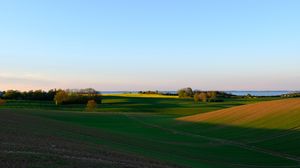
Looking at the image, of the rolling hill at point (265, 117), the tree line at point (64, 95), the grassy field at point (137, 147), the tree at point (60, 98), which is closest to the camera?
the grassy field at point (137, 147)

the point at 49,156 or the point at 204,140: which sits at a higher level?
the point at 49,156

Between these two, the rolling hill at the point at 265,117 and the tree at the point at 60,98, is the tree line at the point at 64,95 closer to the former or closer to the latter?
the tree at the point at 60,98

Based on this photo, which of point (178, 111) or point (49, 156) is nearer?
point (49, 156)

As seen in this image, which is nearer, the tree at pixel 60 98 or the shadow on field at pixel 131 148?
the shadow on field at pixel 131 148

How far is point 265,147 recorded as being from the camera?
3856 centimetres

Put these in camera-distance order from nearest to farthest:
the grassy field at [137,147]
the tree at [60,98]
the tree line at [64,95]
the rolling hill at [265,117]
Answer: the grassy field at [137,147]
the rolling hill at [265,117]
the tree at [60,98]
the tree line at [64,95]

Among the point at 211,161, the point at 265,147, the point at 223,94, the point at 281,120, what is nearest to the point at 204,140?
the point at 265,147

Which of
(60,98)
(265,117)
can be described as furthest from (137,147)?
(60,98)

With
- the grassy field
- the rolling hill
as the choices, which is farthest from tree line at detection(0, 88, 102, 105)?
the grassy field

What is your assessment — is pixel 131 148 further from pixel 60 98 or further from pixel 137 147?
Answer: pixel 60 98

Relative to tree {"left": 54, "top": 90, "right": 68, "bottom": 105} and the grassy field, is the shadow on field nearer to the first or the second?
the grassy field

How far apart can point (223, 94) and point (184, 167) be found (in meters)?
175

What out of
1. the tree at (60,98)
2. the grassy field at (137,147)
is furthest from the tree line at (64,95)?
the grassy field at (137,147)

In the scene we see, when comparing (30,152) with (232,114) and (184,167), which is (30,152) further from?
(232,114)
